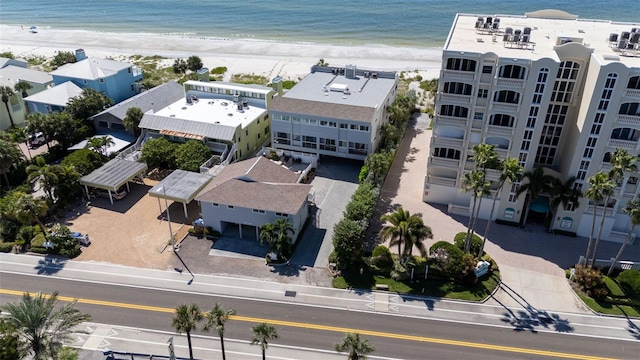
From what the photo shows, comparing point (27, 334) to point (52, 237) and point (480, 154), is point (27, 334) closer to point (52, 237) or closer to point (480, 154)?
point (52, 237)

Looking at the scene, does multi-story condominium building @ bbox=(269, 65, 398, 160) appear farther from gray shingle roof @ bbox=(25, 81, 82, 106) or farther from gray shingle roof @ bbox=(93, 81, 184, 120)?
gray shingle roof @ bbox=(25, 81, 82, 106)

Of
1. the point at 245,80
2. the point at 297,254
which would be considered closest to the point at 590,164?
the point at 297,254

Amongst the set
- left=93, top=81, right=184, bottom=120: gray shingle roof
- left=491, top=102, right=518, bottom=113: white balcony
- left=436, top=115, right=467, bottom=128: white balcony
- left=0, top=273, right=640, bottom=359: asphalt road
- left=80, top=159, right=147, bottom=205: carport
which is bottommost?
left=0, top=273, right=640, bottom=359: asphalt road

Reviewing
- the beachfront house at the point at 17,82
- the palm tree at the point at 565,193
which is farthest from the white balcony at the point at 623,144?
the beachfront house at the point at 17,82

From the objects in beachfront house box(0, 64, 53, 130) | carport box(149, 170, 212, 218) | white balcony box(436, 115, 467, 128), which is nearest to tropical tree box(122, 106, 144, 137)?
carport box(149, 170, 212, 218)

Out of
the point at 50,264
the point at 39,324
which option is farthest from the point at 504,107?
the point at 50,264

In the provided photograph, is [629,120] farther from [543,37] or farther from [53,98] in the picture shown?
[53,98]

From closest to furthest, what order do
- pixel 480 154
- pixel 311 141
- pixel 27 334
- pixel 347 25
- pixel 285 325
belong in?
pixel 27 334 < pixel 285 325 < pixel 480 154 < pixel 311 141 < pixel 347 25
